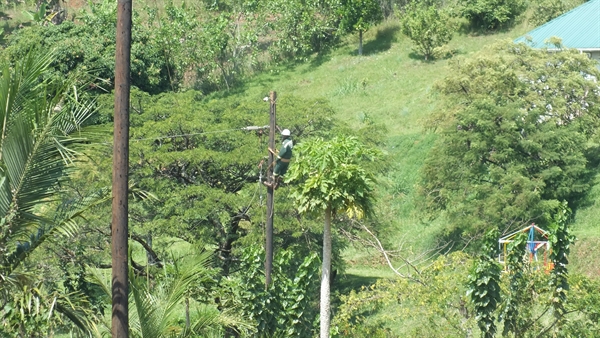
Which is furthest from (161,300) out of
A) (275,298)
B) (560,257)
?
(560,257)

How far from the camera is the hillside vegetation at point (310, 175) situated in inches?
401

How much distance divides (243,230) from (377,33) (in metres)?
32.2

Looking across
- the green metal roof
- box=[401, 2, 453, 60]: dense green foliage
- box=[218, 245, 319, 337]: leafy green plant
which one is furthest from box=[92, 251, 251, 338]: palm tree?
box=[401, 2, 453, 60]: dense green foliage

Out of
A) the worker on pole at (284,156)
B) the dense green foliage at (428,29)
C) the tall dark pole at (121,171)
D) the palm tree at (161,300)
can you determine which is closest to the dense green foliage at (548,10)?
the dense green foliage at (428,29)

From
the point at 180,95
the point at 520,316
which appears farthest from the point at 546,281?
the point at 180,95

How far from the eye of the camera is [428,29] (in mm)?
52656

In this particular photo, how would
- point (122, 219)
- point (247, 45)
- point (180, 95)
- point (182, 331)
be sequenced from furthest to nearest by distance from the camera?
1. point (247, 45)
2. point (180, 95)
3. point (182, 331)
4. point (122, 219)

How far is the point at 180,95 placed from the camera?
110ft

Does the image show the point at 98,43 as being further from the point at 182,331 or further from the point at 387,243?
the point at 182,331

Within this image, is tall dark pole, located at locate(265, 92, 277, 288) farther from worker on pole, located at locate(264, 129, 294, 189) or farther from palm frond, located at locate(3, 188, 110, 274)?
palm frond, located at locate(3, 188, 110, 274)

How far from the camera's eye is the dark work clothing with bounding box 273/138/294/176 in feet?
55.0

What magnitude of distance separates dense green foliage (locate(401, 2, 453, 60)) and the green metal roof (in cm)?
820

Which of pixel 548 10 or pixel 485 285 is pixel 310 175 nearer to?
pixel 485 285

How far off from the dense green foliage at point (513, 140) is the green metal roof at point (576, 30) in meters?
Answer: 4.06
